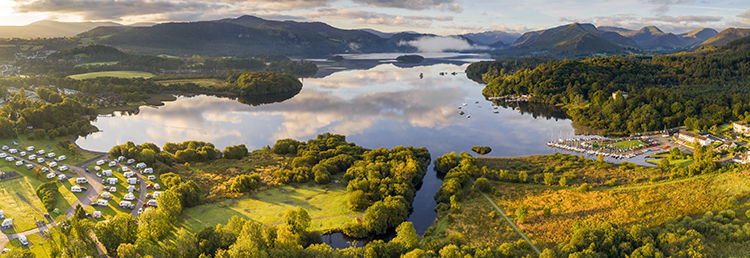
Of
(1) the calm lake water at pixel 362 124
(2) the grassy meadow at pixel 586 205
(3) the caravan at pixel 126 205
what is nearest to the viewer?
(2) the grassy meadow at pixel 586 205

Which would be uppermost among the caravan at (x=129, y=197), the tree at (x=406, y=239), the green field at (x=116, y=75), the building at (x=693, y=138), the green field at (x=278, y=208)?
the green field at (x=116, y=75)

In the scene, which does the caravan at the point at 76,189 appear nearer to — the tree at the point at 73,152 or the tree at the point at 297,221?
the tree at the point at 73,152

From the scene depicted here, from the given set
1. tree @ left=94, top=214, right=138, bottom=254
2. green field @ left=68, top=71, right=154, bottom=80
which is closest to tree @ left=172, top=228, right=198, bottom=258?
tree @ left=94, top=214, right=138, bottom=254

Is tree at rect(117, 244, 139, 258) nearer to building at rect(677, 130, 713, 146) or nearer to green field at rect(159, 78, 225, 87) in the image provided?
building at rect(677, 130, 713, 146)

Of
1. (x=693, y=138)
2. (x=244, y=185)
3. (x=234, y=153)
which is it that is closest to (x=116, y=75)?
(x=234, y=153)

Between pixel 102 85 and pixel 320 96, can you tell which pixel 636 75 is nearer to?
pixel 320 96

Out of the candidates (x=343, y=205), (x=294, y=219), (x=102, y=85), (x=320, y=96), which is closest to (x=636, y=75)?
(x=320, y=96)

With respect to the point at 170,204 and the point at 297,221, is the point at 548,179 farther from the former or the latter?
the point at 170,204

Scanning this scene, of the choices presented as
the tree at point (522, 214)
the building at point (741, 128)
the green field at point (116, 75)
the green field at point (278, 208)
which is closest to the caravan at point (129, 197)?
the green field at point (278, 208)
